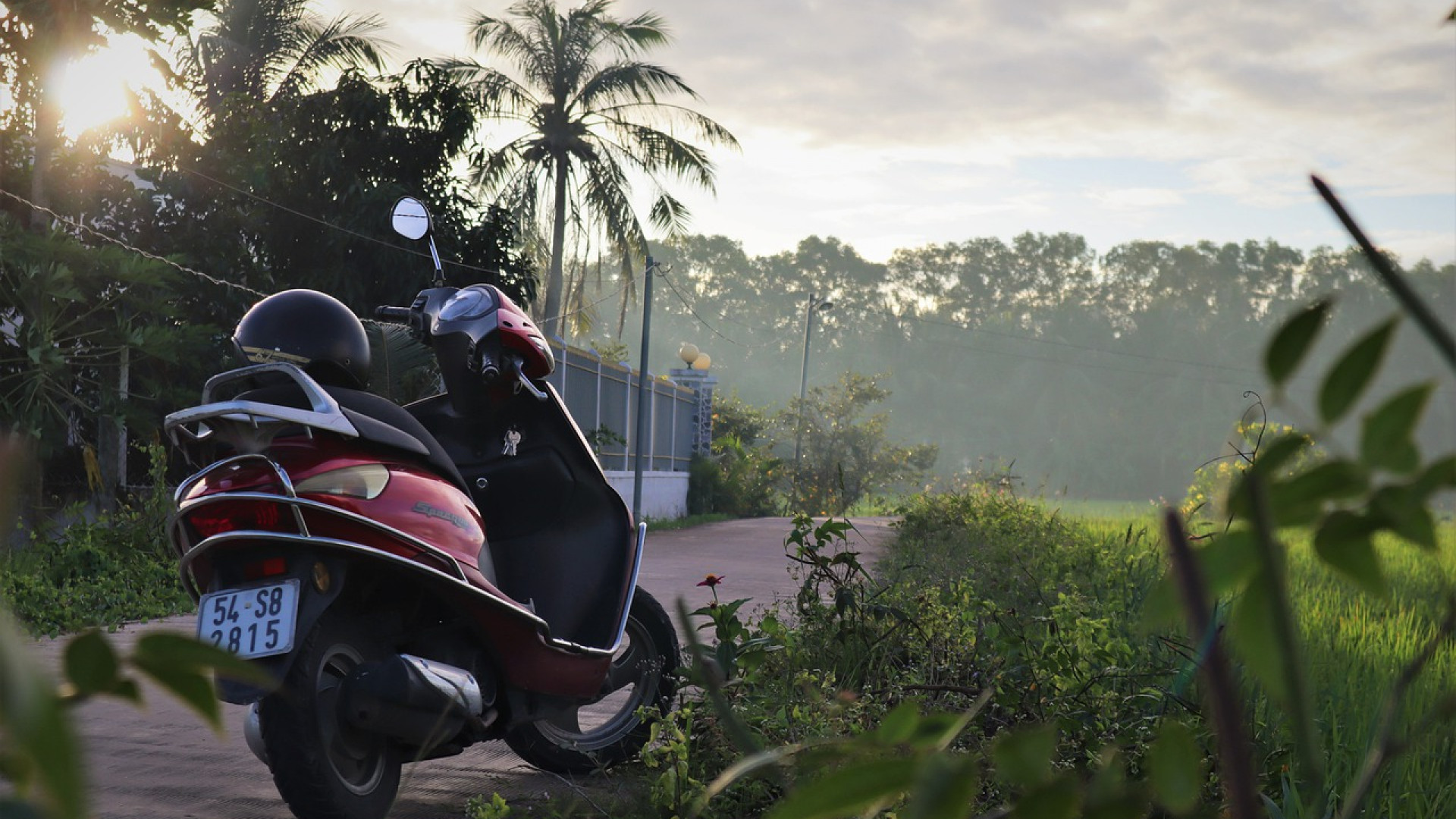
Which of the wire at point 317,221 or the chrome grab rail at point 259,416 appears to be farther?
the wire at point 317,221

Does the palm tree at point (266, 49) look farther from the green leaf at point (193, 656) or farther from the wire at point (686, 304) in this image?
the green leaf at point (193, 656)

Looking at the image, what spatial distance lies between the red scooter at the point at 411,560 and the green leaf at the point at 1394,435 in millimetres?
1879

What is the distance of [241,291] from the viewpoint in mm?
13672

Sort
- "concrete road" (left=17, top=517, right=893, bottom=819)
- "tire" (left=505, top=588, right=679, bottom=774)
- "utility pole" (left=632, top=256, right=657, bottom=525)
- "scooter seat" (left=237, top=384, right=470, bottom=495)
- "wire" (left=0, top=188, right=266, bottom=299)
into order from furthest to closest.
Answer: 1. "utility pole" (left=632, top=256, right=657, bottom=525)
2. "wire" (left=0, top=188, right=266, bottom=299)
3. "tire" (left=505, top=588, right=679, bottom=774)
4. "concrete road" (left=17, top=517, right=893, bottom=819)
5. "scooter seat" (left=237, top=384, right=470, bottom=495)

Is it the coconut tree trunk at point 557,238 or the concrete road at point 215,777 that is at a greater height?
the coconut tree trunk at point 557,238

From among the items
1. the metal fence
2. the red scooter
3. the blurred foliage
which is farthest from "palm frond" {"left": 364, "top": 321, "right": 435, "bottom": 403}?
the blurred foliage

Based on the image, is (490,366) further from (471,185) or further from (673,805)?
(471,185)

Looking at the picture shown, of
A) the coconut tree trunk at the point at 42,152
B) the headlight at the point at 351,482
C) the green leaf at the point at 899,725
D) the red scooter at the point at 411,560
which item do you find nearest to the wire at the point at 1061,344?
the coconut tree trunk at the point at 42,152

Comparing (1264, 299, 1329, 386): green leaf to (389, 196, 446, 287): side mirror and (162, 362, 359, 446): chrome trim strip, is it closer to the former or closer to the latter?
(162, 362, 359, 446): chrome trim strip

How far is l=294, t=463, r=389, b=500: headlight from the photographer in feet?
8.98

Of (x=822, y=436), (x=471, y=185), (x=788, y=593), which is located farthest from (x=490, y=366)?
(x=822, y=436)

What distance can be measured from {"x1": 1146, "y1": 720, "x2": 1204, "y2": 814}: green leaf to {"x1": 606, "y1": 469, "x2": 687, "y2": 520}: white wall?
17973 mm

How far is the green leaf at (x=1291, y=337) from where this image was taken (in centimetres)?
33

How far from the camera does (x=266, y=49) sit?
22.2 m
